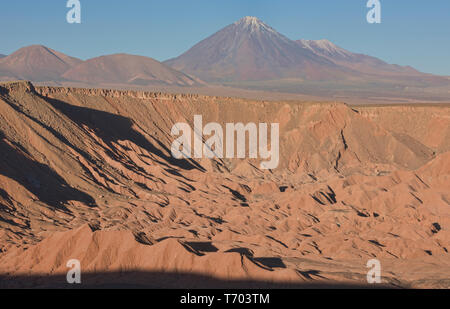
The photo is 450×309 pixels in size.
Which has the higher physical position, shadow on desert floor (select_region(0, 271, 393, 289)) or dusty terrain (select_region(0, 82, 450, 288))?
dusty terrain (select_region(0, 82, 450, 288))

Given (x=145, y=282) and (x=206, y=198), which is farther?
(x=206, y=198)

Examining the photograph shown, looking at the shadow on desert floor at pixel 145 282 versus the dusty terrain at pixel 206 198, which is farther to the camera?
the dusty terrain at pixel 206 198

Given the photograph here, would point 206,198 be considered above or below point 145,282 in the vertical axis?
above

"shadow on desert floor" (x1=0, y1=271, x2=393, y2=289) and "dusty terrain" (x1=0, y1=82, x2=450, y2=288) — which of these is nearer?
"shadow on desert floor" (x1=0, y1=271, x2=393, y2=289)

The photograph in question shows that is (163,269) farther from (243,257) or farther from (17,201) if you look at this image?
(17,201)

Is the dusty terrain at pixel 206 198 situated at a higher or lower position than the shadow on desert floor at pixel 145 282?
higher

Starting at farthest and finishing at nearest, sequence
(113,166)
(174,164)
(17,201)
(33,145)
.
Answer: (174,164) < (113,166) < (33,145) < (17,201)

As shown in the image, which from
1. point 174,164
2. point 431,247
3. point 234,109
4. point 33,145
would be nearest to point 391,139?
point 234,109

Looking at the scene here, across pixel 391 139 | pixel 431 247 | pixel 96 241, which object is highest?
Result: pixel 391 139
